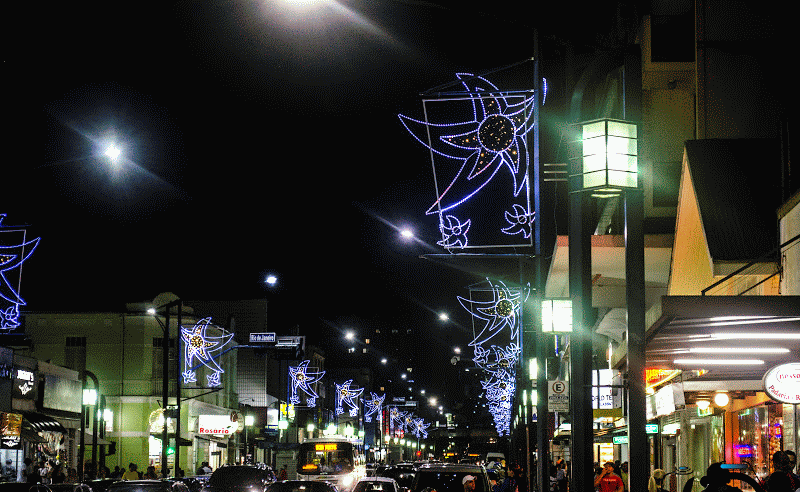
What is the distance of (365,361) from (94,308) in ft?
378

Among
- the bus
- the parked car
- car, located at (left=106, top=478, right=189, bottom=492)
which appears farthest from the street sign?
car, located at (left=106, top=478, right=189, bottom=492)

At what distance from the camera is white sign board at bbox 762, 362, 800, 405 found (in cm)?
1209

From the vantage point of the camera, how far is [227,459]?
66000 mm

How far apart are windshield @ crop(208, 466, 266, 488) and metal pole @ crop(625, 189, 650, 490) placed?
19694 mm

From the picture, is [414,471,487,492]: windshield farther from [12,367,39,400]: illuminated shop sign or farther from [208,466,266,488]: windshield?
[12,367,39,400]: illuminated shop sign

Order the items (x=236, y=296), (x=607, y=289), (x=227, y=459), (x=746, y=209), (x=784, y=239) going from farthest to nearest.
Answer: (x=236, y=296) → (x=227, y=459) → (x=607, y=289) → (x=746, y=209) → (x=784, y=239)

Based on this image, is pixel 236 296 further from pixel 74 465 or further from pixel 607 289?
pixel 607 289

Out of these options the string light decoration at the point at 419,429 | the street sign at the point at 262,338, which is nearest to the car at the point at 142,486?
the street sign at the point at 262,338

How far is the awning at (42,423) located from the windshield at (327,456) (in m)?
11.1

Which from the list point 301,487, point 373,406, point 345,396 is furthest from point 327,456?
point 373,406

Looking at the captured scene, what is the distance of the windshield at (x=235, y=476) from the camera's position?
28844 mm

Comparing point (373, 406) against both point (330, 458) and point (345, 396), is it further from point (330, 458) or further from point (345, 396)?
point (330, 458)

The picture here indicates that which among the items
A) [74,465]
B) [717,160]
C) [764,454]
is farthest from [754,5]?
[74,465]

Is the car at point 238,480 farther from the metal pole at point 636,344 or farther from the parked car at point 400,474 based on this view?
the metal pole at point 636,344
